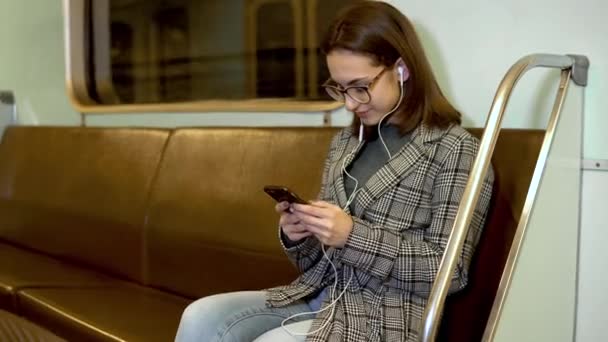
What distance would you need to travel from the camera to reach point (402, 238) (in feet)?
4.67

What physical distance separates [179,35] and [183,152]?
1021 mm

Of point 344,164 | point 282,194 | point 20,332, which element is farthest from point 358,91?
point 20,332

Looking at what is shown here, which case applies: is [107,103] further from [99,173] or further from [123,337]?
[123,337]

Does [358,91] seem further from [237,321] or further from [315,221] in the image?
[237,321]

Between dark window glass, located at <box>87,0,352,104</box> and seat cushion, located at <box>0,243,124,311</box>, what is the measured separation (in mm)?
802

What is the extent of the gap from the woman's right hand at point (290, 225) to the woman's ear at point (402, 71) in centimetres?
38

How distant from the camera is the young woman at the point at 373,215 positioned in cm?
138

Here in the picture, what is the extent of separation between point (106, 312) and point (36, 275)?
604 mm

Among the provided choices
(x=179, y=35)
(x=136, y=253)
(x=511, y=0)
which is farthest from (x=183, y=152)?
(x=511, y=0)

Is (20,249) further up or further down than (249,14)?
further down

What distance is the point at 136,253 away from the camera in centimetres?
255

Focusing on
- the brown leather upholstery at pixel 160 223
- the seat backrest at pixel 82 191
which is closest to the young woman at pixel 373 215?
the brown leather upholstery at pixel 160 223

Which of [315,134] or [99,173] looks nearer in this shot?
[315,134]

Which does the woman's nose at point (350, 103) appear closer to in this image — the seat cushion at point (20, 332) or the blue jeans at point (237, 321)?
the blue jeans at point (237, 321)
